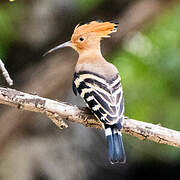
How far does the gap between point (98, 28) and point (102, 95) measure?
1.04m

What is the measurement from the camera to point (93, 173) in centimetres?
741

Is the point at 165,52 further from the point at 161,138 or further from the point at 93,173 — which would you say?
the point at 161,138

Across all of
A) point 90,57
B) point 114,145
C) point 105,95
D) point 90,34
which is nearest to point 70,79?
point 90,34

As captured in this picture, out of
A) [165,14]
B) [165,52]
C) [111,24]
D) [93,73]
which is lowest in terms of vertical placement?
[93,73]

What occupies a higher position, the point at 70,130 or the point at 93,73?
the point at 70,130

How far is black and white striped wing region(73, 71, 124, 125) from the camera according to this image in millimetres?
4328

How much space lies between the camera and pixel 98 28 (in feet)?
17.5

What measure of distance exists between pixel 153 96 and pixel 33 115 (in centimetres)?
139

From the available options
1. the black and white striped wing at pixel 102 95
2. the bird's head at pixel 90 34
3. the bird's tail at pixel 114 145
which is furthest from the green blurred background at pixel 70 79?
the bird's tail at pixel 114 145

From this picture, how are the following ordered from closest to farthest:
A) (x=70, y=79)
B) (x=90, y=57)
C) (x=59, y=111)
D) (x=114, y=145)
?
1. (x=59, y=111)
2. (x=114, y=145)
3. (x=90, y=57)
4. (x=70, y=79)

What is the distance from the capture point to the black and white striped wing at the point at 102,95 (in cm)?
433

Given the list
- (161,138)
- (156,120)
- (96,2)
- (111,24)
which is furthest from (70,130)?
(161,138)

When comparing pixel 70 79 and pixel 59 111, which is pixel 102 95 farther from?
pixel 70 79

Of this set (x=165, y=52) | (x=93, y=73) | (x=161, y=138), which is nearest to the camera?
(x=161, y=138)
